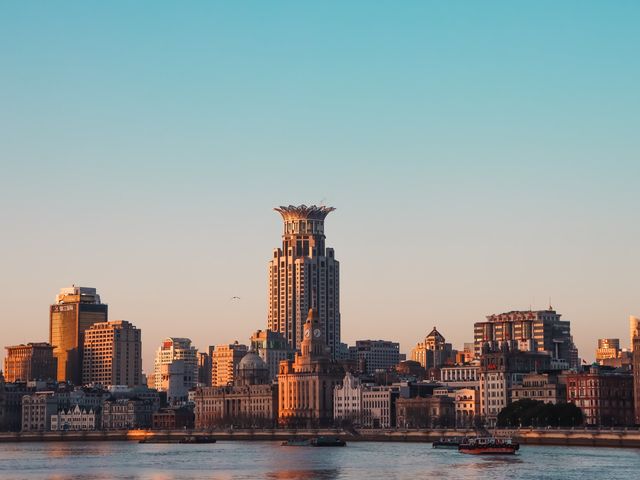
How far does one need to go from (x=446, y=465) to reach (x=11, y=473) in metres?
52.3

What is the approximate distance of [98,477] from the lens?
176 metres

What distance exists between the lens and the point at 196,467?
198 meters

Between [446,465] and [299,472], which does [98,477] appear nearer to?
[299,472]

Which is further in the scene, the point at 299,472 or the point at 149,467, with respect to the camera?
the point at 149,467

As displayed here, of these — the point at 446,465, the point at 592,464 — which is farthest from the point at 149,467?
the point at 592,464

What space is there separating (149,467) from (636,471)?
62.9m

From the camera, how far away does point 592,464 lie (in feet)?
609

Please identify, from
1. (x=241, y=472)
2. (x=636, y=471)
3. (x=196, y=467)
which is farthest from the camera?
(x=196, y=467)

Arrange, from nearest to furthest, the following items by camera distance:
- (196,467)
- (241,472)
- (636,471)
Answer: (636,471) → (241,472) → (196,467)

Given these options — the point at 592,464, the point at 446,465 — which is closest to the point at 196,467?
the point at 446,465

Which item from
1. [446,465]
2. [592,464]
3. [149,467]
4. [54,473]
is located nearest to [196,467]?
[149,467]

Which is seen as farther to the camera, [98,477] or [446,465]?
[446,465]

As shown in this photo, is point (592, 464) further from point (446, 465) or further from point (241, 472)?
point (241, 472)

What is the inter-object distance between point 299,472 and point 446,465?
66.0 feet
